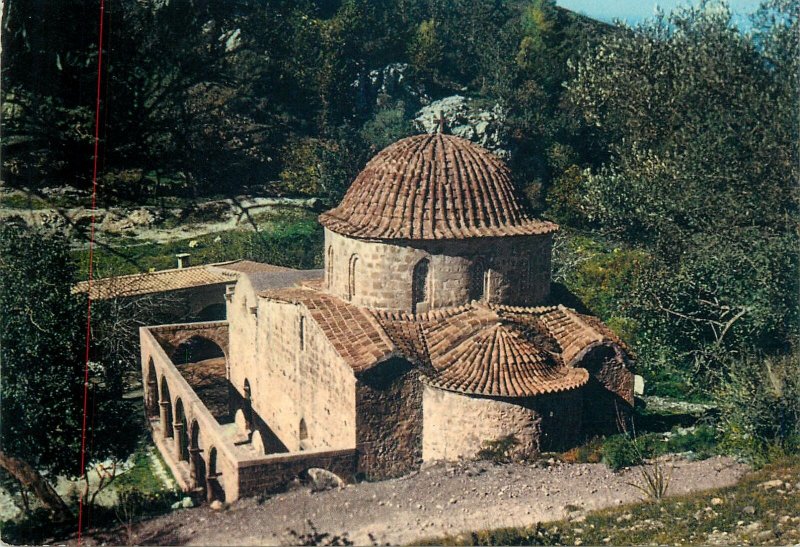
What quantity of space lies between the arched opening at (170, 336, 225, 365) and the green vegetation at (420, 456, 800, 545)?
15677 mm

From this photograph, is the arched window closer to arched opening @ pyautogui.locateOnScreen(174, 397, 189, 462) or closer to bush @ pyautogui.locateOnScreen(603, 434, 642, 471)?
arched opening @ pyautogui.locateOnScreen(174, 397, 189, 462)

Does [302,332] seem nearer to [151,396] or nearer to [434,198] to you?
[434,198]

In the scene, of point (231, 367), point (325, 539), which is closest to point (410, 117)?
point (231, 367)

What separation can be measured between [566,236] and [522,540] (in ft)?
75.4

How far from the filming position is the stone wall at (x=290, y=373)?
750 inches

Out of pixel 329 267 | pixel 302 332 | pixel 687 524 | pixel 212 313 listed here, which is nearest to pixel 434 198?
pixel 329 267

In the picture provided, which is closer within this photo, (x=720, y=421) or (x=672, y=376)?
(x=720, y=421)

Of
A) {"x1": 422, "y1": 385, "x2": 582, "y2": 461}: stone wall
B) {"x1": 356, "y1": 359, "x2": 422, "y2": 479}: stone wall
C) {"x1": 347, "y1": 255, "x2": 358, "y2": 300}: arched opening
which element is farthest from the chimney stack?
{"x1": 422, "y1": 385, "x2": 582, "y2": 461}: stone wall

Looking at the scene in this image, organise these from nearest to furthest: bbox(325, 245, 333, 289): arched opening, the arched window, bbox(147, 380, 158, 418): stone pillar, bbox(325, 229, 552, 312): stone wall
A: bbox(325, 229, 552, 312): stone wall → the arched window → bbox(325, 245, 333, 289): arched opening → bbox(147, 380, 158, 418): stone pillar

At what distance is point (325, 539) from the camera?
591 inches

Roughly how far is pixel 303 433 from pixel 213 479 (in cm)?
279

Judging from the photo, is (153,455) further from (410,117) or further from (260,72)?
(410,117)

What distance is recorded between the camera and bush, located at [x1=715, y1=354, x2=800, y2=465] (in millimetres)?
17831

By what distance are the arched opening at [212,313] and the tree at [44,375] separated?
40.4 ft
